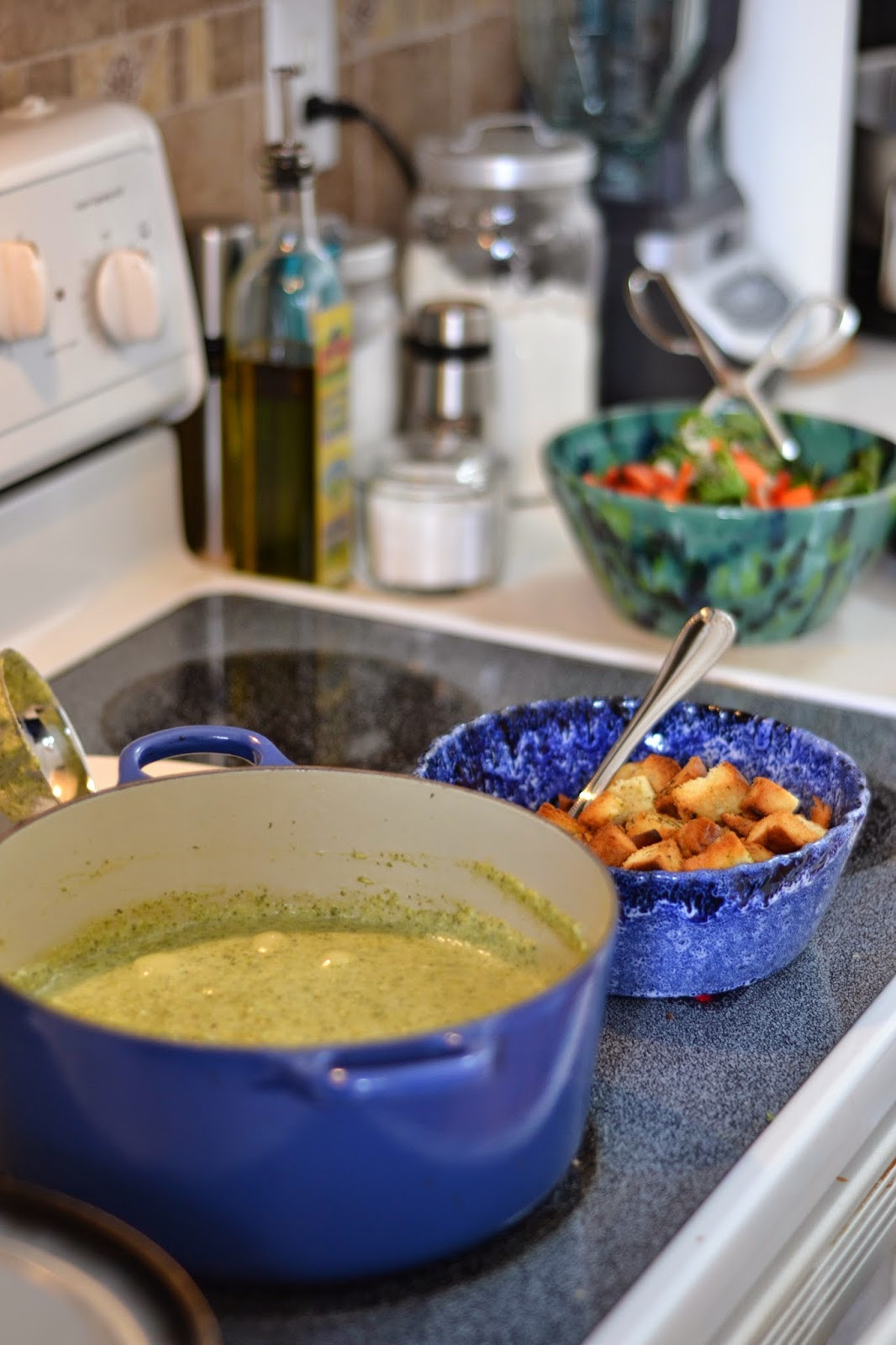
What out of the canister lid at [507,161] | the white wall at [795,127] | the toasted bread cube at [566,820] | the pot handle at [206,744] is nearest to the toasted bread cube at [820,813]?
the toasted bread cube at [566,820]

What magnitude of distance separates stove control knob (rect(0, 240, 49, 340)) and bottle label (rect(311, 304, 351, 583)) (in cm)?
25

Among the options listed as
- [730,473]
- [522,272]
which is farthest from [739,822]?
[522,272]

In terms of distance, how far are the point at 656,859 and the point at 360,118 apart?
894 mm

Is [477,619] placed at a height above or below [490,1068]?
below

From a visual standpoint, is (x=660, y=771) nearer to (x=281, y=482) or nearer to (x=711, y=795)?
(x=711, y=795)

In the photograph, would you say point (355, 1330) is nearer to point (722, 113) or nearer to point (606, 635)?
point (606, 635)

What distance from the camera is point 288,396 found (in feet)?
3.95

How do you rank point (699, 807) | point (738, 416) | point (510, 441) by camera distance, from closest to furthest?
point (699, 807) → point (738, 416) → point (510, 441)

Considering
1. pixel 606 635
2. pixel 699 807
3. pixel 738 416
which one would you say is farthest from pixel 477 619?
pixel 699 807

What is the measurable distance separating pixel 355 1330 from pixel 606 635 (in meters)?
0.69

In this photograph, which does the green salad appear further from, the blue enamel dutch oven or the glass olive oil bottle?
the blue enamel dutch oven

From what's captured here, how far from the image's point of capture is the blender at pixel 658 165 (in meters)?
1.58

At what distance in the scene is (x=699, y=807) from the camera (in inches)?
31.7

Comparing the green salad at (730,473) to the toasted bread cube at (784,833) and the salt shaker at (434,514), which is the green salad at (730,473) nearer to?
the salt shaker at (434,514)
